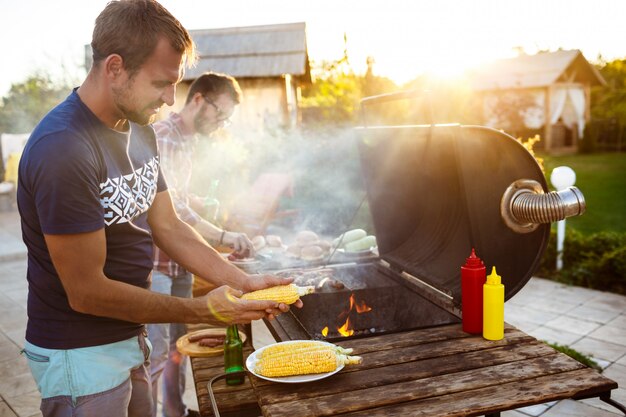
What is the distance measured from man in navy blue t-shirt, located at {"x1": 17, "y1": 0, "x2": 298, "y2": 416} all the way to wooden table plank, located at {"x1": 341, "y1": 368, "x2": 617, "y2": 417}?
74cm

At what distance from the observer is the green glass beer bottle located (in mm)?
3113

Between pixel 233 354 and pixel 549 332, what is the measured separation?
3.96m

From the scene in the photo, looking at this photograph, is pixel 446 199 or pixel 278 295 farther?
pixel 446 199

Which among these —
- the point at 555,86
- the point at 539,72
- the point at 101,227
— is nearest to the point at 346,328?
the point at 101,227

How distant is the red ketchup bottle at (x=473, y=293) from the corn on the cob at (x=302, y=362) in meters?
0.63

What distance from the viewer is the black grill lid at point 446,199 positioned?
2.64 m

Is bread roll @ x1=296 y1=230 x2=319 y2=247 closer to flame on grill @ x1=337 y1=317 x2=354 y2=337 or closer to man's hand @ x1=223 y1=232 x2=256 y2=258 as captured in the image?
man's hand @ x1=223 y1=232 x2=256 y2=258

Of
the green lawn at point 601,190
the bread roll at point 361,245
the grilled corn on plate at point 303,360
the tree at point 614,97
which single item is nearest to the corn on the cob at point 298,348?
the grilled corn on plate at point 303,360

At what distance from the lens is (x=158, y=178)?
273 centimetres

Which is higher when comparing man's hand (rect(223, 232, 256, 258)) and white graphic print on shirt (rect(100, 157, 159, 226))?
white graphic print on shirt (rect(100, 157, 159, 226))

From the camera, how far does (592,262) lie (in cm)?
723

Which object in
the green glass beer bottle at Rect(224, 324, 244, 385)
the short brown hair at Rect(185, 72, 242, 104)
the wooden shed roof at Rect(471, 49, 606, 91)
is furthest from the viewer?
the wooden shed roof at Rect(471, 49, 606, 91)

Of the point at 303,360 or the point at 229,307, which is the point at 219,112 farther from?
the point at 303,360

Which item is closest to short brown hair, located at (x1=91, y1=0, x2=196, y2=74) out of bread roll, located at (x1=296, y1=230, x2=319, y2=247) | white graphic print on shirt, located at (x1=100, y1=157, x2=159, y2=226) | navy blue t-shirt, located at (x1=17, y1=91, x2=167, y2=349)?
navy blue t-shirt, located at (x1=17, y1=91, x2=167, y2=349)
